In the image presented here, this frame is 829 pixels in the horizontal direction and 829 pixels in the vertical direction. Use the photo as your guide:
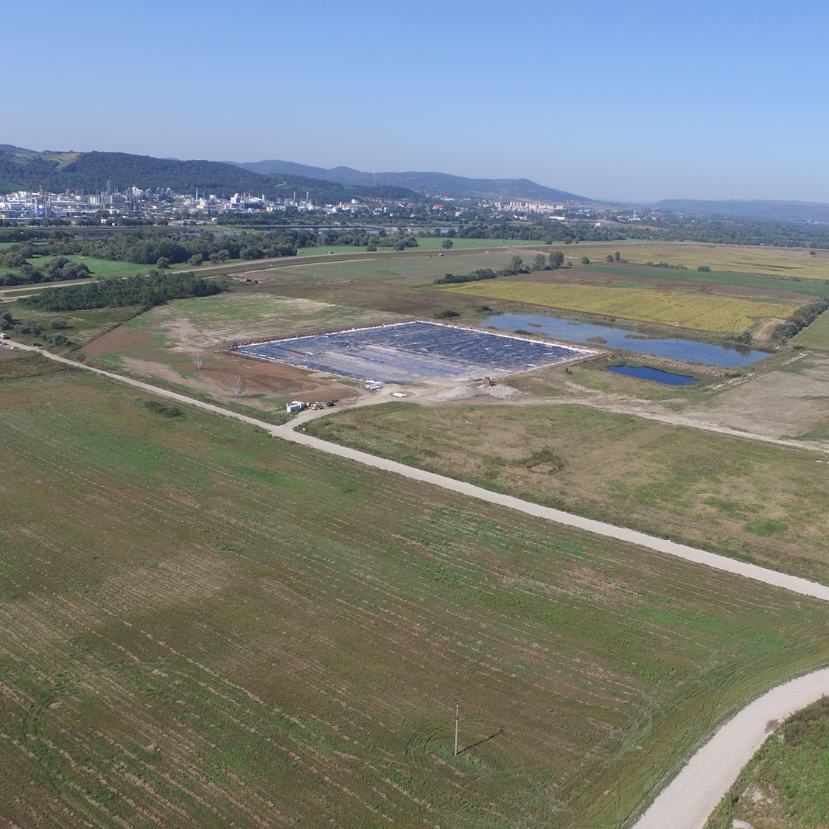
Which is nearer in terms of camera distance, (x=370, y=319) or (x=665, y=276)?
(x=370, y=319)

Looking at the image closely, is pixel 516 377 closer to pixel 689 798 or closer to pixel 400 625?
pixel 400 625

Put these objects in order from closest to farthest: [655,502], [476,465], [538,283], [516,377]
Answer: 1. [655,502]
2. [476,465]
3. [516,377]
4. [538,283]

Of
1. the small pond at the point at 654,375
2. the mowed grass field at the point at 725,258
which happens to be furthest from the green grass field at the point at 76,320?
the mowed grass field at the point at 725,258

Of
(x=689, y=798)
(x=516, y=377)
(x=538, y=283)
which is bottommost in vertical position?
(x=689, y=798)

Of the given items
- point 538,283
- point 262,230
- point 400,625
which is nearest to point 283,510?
point 400,625

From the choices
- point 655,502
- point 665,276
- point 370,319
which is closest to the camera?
point 655,502

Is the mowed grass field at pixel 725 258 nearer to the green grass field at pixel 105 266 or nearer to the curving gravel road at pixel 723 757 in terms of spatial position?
the green grass field at pixel 105 266
